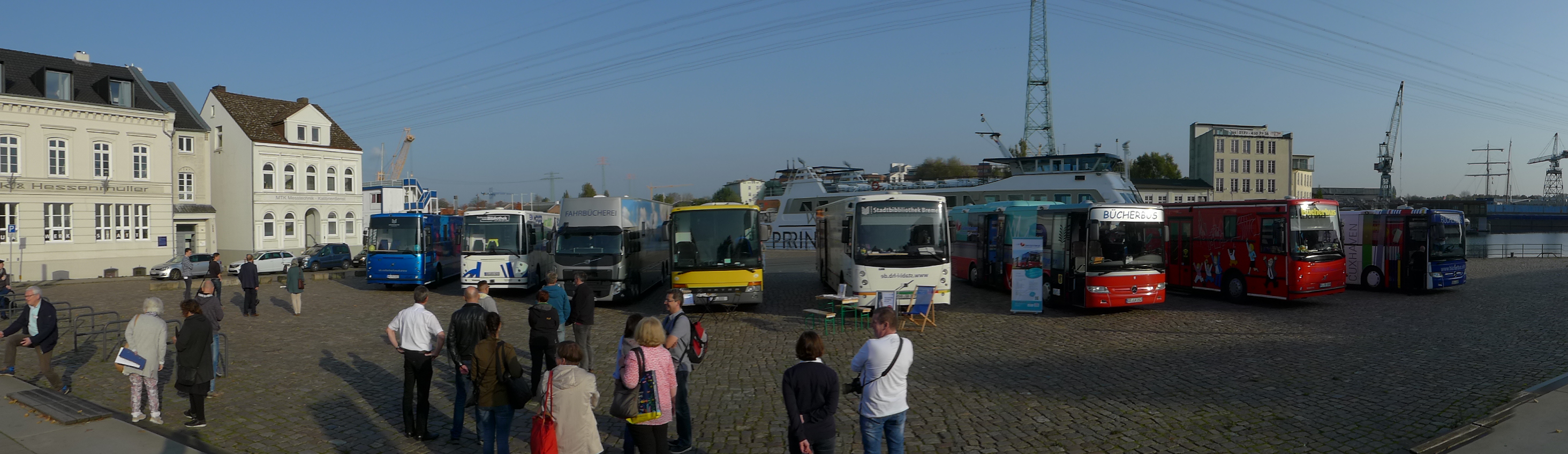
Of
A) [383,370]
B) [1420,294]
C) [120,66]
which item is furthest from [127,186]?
[1420,294]

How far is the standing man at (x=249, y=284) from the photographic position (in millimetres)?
17859

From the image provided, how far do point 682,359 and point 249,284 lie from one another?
15304 mm

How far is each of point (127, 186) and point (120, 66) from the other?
8.23 meters

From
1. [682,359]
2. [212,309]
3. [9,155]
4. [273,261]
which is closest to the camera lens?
[682,359]

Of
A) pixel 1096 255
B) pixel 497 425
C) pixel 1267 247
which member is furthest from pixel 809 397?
pixel 1267 247

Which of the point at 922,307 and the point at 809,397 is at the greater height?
the point at 809,397

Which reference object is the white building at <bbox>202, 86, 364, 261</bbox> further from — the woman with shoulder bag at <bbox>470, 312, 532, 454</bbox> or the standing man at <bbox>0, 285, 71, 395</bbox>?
the woman with shoulder bag at <bbox>470, 312, 532, 454</bbox>

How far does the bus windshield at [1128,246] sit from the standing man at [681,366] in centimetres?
1185

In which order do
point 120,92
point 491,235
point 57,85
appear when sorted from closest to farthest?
1. point 491,235
2. point 57,85
3. point 120,92

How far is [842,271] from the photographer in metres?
18.3

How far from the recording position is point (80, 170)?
3425 cm

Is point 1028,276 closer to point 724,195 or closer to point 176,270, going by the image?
point 176,270

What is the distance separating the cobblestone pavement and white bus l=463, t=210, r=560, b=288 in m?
4.84

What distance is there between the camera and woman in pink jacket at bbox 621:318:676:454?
5699 millimetres
